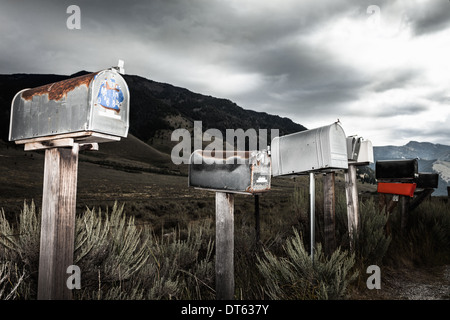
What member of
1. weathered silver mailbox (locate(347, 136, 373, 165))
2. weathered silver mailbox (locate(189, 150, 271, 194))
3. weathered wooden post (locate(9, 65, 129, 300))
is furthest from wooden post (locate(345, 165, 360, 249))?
weathered wooden post (locate(9, 65, 129, 300))

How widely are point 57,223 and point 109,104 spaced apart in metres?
0.81

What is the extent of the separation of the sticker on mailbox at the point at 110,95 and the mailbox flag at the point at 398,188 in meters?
5.27

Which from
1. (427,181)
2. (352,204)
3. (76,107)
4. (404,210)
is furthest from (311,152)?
(427,181)

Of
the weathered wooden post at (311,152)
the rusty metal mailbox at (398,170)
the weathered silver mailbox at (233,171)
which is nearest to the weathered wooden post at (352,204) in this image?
the weathered wooden post at (311,152)

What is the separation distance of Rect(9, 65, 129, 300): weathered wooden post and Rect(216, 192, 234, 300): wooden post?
3.15 ft

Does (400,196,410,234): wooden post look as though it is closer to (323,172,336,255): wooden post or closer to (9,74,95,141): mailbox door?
(323,172,336,255): wooden post

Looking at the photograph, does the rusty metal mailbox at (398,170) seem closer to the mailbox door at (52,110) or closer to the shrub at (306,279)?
the shrub at (306,279)

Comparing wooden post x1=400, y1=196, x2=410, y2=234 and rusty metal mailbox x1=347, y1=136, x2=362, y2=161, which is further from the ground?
rusty metal mailbox x1=347, y1=136, x2=362, y2=161

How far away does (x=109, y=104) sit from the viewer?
185cm

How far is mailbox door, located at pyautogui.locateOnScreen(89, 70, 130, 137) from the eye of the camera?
1760 millimetres
